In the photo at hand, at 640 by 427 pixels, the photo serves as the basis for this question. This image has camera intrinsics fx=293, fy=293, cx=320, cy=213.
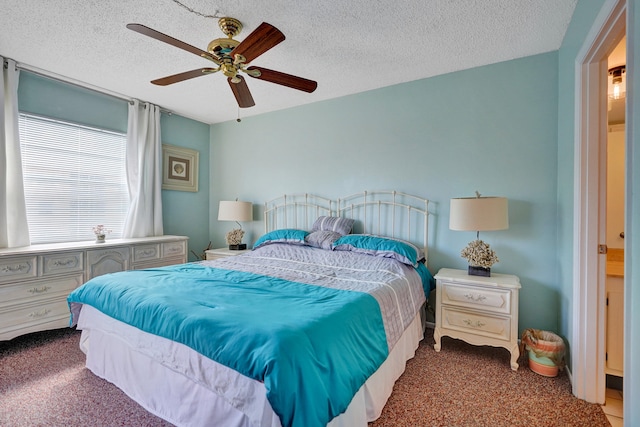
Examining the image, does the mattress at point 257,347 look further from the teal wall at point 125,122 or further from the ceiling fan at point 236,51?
the teal wall at point 125,122

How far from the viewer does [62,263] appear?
276 centimetres

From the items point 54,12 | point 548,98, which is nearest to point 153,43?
point 54,12

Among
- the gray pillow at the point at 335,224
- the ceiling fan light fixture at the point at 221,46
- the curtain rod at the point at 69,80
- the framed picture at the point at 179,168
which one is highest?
the curtain rod at the point at 69,80

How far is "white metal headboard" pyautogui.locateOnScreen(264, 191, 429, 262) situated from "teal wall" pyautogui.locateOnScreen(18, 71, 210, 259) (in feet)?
4.83

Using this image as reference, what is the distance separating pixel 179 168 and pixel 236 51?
2902 millimetres

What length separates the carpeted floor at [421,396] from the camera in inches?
66.1

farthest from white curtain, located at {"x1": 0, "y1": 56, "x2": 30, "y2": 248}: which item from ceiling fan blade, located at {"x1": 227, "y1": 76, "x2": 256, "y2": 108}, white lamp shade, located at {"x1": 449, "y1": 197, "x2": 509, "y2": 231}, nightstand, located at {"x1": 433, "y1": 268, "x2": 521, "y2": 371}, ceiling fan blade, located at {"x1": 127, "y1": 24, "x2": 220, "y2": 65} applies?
white lamp shade, located at {"x1": 449, "y1": 197, "x2": 509, "y2": 231}

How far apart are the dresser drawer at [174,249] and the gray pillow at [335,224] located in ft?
5.96

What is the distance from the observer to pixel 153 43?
242 centimetres

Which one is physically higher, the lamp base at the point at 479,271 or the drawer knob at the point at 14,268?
the lamp base at the point at 479,271

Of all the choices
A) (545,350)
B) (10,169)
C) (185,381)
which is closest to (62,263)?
(10,169)

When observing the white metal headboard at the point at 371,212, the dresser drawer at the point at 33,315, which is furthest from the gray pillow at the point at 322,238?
the dresser drawer at the point at 33,315

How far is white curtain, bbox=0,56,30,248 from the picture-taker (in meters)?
2.68

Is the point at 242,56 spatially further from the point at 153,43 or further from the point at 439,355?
the point at 439,355
